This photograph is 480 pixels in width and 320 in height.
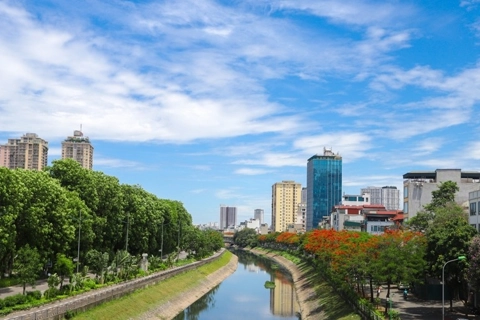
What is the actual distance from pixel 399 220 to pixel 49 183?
314 feet

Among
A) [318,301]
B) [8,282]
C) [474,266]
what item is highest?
[474,266]

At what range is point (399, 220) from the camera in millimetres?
132750

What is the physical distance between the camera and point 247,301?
94625 millimetres

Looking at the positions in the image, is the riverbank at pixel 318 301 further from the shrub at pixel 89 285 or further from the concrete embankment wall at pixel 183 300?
the shrub at pixel 89 285

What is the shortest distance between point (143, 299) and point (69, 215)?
1418 cm

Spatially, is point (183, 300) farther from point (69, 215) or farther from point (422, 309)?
point (422, 309)

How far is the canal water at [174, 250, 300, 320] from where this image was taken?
79.3 meters

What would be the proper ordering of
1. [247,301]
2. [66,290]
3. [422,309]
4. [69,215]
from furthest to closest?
[247,301] < [69,215] < [422,309] < [66,290]

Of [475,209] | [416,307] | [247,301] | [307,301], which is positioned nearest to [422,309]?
[416,307]

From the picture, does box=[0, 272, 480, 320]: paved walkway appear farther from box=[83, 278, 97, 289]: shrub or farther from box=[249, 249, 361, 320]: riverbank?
box=[249, 249, 361, 320]: riverbank

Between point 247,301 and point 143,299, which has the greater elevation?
point 143,299

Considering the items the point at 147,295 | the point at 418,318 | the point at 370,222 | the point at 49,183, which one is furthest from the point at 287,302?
the point at 370,222

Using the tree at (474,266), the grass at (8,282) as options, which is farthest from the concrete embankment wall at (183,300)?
the tree at (474,266)

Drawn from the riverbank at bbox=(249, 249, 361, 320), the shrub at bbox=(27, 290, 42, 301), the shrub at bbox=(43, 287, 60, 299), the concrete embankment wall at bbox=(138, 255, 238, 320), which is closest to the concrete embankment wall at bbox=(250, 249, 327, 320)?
the riverbank at bbox=(249, 249, 361, 320)
